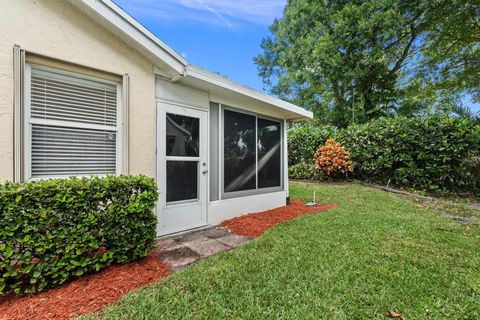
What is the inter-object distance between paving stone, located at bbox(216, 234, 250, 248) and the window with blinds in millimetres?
1912

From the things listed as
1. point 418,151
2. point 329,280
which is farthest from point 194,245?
point 418,151

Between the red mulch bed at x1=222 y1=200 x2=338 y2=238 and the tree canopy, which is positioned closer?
the red mulch bed at x1=222 y1=200 x2=338 y2=238

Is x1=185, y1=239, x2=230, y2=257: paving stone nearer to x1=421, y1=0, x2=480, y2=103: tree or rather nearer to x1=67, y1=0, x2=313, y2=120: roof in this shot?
x1=67, y1=0, x2=313, y2=120: roof

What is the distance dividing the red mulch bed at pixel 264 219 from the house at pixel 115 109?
1.00 feet

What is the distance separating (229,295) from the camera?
2.15 metres

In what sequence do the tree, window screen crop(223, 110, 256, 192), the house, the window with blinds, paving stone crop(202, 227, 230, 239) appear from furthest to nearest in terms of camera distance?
1. the tree
2. window screen crop(223, 110, 256, 192)
3. paving stone crop(202, 227, 230, 239)
4. the window with blinds
5. the house

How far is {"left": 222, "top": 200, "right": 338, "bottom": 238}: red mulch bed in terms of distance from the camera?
4.11 metres

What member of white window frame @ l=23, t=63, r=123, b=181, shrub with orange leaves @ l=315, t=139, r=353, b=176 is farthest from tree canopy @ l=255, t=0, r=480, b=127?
white window frame @ l=23, t=63, r=123, b=181

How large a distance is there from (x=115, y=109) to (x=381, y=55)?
13.2 metres

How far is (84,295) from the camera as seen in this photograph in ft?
7.05

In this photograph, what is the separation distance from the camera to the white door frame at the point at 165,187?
3.70 meters

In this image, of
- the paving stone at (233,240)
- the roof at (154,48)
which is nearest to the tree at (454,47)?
the roof at (154,48)

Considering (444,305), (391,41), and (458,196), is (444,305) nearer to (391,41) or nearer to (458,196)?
(458,196)

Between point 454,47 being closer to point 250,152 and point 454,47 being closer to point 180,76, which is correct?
point 250,152
